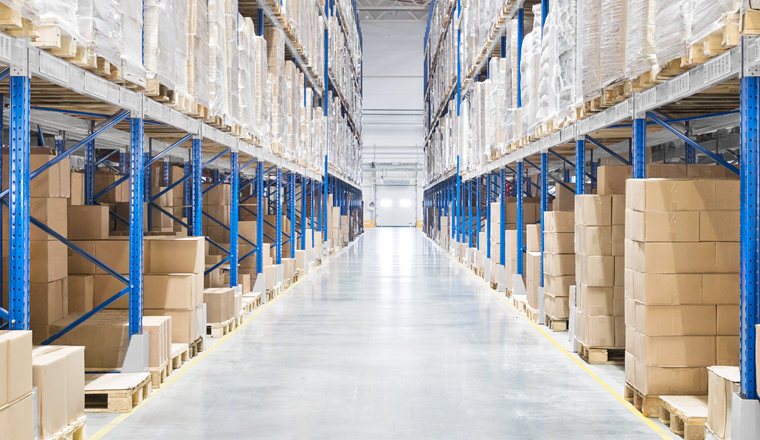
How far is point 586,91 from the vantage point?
5469 mm

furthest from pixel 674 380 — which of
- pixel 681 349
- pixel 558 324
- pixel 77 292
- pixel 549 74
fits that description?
pixel 77 292

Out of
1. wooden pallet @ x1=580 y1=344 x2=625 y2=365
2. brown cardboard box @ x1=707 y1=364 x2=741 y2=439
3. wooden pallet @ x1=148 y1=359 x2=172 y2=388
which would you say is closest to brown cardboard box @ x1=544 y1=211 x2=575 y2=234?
wooden pallet @ x1=580 y1=344 x2=625 y2=365

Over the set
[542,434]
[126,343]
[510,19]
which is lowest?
[542,434]

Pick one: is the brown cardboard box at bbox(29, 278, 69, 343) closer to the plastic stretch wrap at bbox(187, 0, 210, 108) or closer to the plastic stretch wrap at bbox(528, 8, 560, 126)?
the plastic stretch wrap at bbox(187, 0, 210, 108)

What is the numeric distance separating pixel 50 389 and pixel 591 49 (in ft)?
15.8

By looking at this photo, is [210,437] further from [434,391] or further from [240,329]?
[240,329]

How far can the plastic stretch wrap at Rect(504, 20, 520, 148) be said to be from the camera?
8508 millimetres

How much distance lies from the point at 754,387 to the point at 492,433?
1508 mm

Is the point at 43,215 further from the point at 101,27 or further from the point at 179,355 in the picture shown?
the point at 179,355

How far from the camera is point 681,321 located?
416 cm

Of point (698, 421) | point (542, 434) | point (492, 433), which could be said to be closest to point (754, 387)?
point (698, 421)

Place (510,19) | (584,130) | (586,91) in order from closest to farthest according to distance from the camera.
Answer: (586,91)
(584,130)
(510,19)

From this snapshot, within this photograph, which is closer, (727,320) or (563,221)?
(727,320)

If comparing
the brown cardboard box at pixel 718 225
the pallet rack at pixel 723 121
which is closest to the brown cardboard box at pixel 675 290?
the brown cardboard box at pixel 718 225
